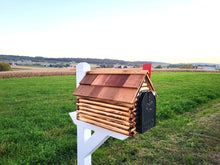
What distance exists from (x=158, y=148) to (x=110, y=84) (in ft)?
10.1

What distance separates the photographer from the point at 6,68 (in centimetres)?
4738

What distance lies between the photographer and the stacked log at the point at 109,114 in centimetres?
142

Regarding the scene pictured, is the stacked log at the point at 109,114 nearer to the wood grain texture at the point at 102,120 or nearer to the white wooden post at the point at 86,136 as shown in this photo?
the wood grain texture at the point at 102,120

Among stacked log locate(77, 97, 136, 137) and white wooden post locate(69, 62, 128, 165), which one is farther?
white wooden post locate(69, 62, 128, 165)

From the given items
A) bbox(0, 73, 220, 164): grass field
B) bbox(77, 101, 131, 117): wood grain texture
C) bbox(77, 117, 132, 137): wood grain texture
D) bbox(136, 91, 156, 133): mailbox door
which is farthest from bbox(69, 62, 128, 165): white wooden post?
bbox(0, 73, 220, 164): grass field

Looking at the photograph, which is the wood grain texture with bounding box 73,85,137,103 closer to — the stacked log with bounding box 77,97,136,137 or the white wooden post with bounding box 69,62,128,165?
the stacked log with bounding box 77,97,136,137

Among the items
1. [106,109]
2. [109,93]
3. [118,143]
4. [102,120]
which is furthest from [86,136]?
[118,143]

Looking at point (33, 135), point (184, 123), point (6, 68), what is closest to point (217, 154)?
point (184, 123)

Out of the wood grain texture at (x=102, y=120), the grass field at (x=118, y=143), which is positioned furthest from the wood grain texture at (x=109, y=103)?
the grass field at (x=118, y=143)

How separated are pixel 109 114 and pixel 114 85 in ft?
0.98

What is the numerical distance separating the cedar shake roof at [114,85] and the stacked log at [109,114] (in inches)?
2.9

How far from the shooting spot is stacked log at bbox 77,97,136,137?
1422 millimetres

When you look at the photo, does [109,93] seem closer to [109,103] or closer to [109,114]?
[109,103]

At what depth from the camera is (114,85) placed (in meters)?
1.50
